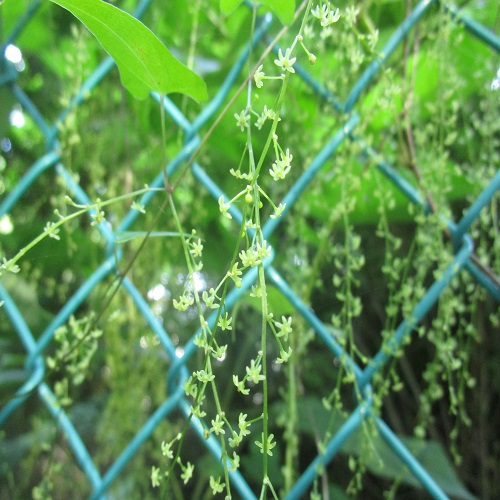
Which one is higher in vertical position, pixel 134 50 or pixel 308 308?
pixel 134 50

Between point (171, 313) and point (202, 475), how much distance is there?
243mm

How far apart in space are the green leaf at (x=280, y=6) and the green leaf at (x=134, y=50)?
6cm

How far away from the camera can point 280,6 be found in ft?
1.39

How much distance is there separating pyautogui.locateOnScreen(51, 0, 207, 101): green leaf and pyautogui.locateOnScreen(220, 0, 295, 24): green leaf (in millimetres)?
59

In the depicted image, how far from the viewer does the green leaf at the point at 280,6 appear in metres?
0.41

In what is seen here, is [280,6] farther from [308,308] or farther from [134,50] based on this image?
[308,308]

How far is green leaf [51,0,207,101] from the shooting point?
1.08ft

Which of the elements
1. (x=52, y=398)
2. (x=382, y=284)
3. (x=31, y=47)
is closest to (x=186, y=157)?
(x=52, y=398)

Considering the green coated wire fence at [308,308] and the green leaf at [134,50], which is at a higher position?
the green leaf at [134,50]

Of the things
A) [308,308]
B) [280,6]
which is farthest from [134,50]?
[308,308]

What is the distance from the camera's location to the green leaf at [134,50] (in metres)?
0.33

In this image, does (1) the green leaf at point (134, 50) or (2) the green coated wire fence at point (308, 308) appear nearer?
(1) the green leaf at point (134, 50)

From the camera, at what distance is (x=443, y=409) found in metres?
0.85

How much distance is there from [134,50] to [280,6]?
13cm
